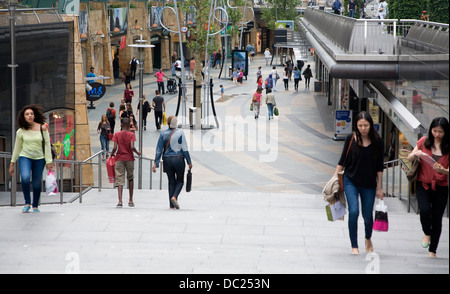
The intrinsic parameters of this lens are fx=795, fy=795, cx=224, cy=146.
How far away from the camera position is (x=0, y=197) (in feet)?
46.1

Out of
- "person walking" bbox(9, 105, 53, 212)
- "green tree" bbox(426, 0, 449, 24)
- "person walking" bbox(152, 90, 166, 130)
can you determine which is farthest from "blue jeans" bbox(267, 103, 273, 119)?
"person walking" bbox(9, 105, 53, 212)

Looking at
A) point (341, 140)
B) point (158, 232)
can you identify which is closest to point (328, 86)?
point (341, 140)

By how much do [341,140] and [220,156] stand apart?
515 cm

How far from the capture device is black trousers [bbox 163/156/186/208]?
11414 millimetres

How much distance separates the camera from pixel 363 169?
24.3ft

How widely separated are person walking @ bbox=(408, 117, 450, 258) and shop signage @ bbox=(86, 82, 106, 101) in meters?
19.3

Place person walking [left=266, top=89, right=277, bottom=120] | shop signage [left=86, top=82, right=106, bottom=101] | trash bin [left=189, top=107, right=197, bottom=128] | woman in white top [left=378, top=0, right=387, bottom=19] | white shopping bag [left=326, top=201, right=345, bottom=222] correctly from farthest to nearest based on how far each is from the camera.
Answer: person walking [left=266, top=89, right=277, bottom=120], woman in white top [left=378, top=0, right=387, bottom=19], trash bin [left=189, top=107, right=197, bottom=128], shop signage [left=86, top=82, right=106, bottom=101], white shopping bag [left=326, top=201, right=345, bottom=222]

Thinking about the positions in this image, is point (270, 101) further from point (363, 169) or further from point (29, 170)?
point (363, 169)

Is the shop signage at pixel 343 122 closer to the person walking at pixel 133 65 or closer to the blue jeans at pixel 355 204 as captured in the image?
the blue jeans at pixel 355 204

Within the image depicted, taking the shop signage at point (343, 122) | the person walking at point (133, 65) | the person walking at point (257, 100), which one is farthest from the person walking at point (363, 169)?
the person walking at point (133, 65)

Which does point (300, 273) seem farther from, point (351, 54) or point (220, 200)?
point (351, 54)

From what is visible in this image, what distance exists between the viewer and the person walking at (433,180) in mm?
7105

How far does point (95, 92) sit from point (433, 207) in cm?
1966

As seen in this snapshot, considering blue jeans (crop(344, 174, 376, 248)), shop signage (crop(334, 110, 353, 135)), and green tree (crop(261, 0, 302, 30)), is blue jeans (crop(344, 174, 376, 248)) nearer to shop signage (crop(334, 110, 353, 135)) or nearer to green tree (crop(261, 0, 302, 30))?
shop signage (crop(334, 110, 353, 135))
